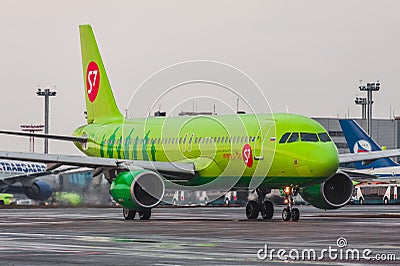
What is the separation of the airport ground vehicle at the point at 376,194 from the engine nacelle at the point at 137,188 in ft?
157

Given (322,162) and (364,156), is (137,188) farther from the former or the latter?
(364,156)

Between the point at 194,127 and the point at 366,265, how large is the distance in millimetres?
26553

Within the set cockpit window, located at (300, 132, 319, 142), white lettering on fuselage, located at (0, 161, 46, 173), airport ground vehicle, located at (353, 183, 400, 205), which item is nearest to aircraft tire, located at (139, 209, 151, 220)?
cockpit window, located at (300, 132, 319, 142)

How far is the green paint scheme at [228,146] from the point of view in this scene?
124 ft

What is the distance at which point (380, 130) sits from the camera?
150 meters

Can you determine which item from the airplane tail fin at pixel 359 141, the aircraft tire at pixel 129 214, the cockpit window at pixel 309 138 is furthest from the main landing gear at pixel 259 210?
the airplane tail fin at pixel 359 141

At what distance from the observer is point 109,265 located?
671 inches

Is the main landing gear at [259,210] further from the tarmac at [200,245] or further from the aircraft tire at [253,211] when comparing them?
the tarmac at [200,245]

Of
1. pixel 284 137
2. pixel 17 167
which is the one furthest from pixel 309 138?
pixel 17 167

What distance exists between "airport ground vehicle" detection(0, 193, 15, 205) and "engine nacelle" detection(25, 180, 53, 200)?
21.9 ft

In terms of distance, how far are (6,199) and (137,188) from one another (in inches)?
1977

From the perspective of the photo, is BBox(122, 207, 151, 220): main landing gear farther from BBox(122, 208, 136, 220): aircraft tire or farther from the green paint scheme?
the green paint scheme

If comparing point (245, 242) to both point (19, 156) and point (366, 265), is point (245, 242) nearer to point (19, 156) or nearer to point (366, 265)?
point (366, 265)

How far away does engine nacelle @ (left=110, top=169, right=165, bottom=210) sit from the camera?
38656mm
